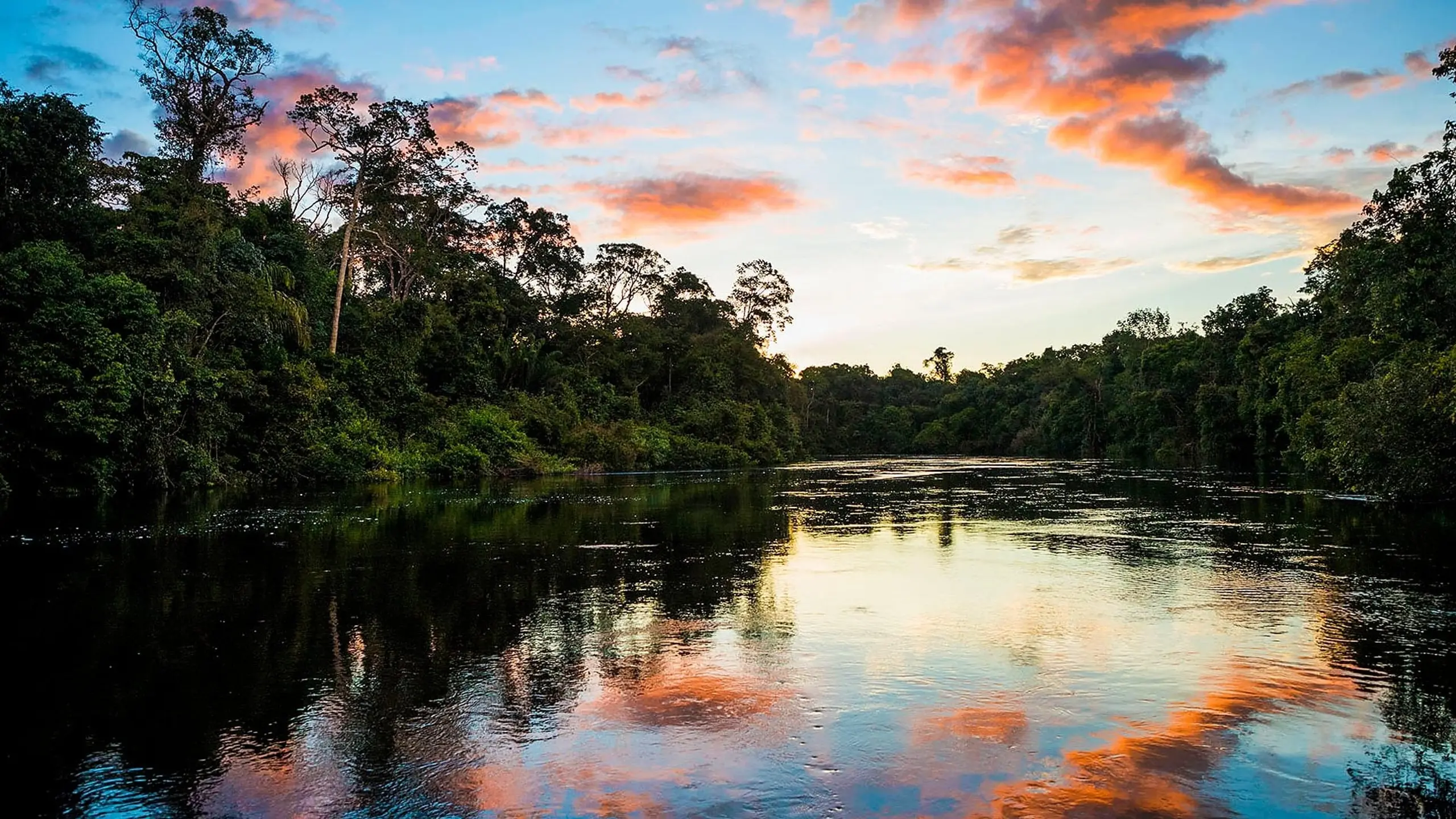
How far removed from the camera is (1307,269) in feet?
154

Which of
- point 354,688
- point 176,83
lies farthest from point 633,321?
point 354,688

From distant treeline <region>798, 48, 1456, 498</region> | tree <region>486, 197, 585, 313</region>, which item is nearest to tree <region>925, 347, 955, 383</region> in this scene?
→ distant treeline <region>798, 48, 1456, 498</region>

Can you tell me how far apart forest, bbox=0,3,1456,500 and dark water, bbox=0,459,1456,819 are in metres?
10.3

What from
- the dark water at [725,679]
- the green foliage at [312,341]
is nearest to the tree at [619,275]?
the green foliage at [312,341]

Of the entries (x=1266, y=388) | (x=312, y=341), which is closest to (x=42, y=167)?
(x=312, y=341)

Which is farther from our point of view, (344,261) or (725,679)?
(344,261)

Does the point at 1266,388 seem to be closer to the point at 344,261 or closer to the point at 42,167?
the point at 344,261

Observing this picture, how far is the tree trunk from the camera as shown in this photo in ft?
130

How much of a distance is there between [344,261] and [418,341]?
5.15 metres

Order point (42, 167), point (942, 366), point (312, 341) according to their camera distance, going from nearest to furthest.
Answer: point (42, 167)
point (312, 341)
point (942, 366)

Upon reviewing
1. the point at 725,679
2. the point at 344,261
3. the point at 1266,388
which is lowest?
the point at 725,679

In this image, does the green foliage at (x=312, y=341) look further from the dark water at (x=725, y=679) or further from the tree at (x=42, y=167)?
the dark water at (x=725, y=679)

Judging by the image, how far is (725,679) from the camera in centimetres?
657

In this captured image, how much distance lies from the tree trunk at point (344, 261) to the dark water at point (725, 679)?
26689 mm
